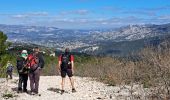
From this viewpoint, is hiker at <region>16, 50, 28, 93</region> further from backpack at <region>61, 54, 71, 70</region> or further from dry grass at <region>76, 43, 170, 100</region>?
dry grass at <region>76, 43, 170, 100</region>

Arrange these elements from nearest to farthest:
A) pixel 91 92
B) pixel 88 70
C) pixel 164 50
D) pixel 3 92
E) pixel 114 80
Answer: pixel 164 50, pixel 3 92, pixel 91 92, pixel 114 80, pixel 88 70

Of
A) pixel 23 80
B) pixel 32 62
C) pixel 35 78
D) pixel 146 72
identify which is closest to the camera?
pixel 32 62

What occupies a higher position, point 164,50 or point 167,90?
point 164,50

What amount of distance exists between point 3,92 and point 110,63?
12.5m

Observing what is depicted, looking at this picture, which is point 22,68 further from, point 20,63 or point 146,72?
point 146,72

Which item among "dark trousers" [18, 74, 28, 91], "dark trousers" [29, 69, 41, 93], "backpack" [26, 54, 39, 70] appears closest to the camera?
"backpack" [26, 54, 39, 70]

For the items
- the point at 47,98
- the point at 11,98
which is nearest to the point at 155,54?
the point at 47,98

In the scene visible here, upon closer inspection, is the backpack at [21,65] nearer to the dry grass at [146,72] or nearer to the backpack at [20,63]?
the backpack at [20,63]

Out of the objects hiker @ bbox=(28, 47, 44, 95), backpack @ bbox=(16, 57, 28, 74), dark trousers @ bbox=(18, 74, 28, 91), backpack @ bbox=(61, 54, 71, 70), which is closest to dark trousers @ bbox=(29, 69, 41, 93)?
hiker @ bbox=(28, 47, 44, 95)

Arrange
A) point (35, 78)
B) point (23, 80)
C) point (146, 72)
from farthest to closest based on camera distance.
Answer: point (23, 80) < point (146, 72) < point (35, 78)

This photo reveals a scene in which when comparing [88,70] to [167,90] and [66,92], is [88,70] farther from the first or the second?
[167,90]

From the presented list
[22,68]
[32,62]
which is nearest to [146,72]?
[32,62]

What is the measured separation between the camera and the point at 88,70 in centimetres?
3203

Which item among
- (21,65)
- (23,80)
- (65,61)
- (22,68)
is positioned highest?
(65,61)
